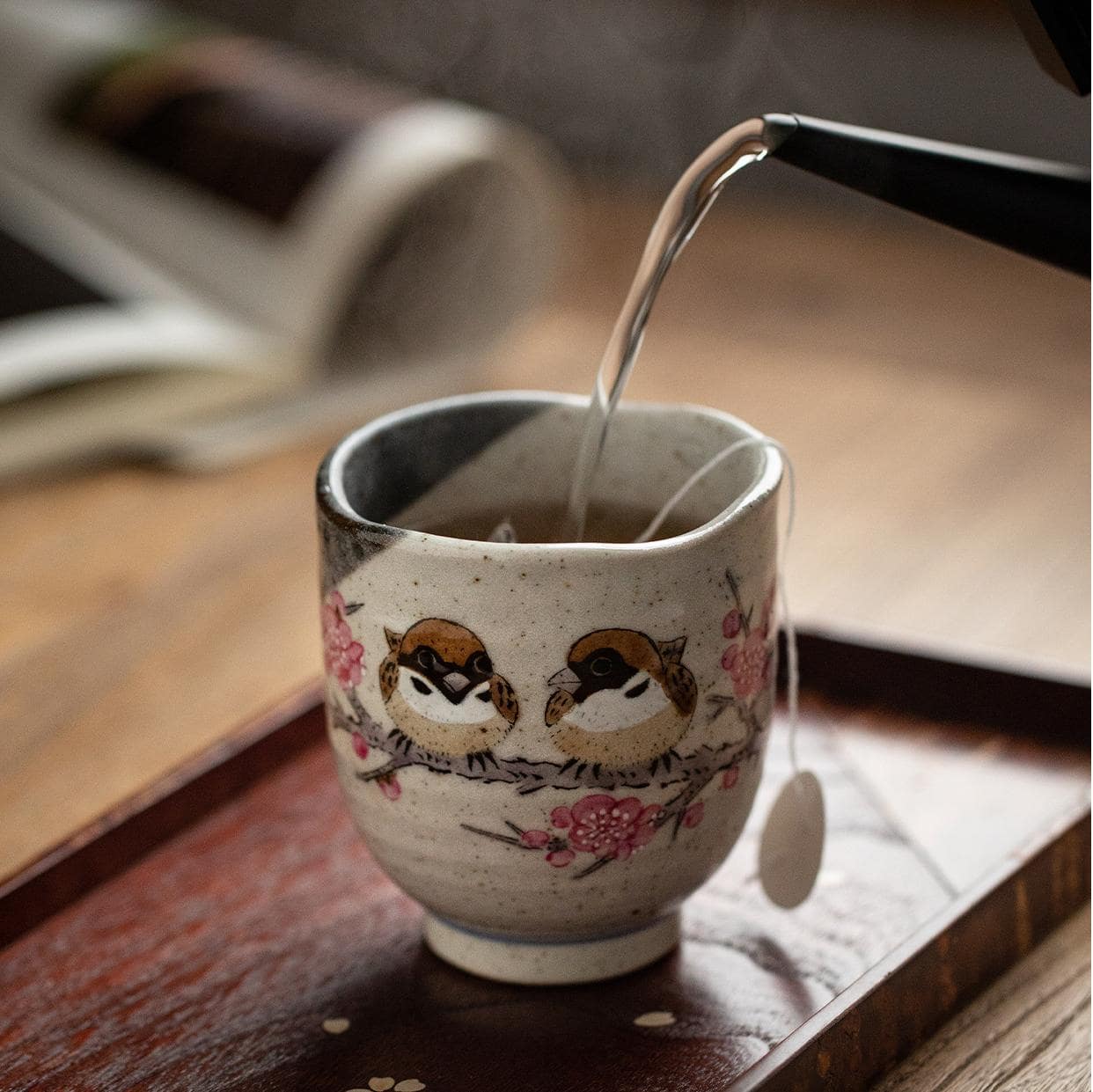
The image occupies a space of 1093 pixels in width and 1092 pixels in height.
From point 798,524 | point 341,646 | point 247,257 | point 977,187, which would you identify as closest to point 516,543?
point 341,646

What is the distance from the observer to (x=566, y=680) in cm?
44

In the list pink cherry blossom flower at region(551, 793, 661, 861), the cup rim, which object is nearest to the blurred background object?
the cup rim

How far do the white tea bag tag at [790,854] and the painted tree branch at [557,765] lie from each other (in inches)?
2.6

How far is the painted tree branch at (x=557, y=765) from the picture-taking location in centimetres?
45

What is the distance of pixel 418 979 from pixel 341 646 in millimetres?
121

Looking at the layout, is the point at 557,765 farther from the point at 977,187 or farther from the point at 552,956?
the point at 977,187

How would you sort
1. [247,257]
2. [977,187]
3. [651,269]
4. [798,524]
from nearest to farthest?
[977,187], [651,269], [798,524], [247,257]

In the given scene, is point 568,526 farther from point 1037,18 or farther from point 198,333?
point 198,333

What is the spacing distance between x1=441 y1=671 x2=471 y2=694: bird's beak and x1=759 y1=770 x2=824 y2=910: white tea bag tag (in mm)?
147

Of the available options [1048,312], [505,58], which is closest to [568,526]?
[1048,312]

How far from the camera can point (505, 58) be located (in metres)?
2.23

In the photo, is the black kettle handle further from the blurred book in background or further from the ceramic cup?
the blurred book in background

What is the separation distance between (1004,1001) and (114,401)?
862 millimetres

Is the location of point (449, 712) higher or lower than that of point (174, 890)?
higher
